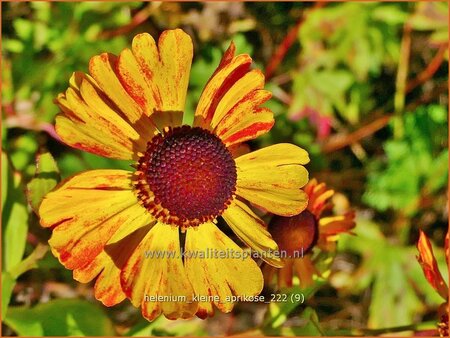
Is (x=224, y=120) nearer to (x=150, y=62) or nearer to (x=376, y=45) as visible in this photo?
(x=150, y=62)

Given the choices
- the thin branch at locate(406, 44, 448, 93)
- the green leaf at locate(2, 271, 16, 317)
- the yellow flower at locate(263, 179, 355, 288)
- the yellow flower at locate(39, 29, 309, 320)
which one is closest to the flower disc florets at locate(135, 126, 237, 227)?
the yellow flower at locate(39, 29, 309, 320)

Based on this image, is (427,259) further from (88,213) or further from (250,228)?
(88,213)

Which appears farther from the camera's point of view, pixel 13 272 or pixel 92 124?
pixel 13 272

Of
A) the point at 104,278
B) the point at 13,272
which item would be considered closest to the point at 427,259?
the point at 104,278

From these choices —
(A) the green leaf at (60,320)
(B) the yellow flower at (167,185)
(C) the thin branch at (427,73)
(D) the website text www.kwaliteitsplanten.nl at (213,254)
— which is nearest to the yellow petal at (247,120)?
(B) the yellow flower at (167,185)

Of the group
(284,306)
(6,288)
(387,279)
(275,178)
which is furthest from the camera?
(387,279)

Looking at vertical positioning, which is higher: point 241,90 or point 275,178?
point 241,90

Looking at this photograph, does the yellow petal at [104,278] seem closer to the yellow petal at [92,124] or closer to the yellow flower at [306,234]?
the yellow petal at [92,124]

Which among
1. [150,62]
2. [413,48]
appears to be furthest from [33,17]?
[413,48]
